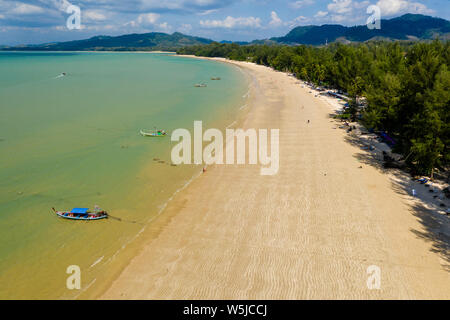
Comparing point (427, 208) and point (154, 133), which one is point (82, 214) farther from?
point (427, 208)

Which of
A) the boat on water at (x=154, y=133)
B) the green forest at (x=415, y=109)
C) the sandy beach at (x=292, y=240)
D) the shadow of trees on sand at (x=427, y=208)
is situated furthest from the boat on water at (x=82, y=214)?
the green forest at (x=415, y=109)

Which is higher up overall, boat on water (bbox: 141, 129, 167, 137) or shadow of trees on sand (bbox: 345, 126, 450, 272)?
boat on water (bbox: 141, 129, 167, 137)

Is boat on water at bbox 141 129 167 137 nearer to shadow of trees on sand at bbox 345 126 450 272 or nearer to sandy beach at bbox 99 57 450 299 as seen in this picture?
sandy beach at bbox 99 57 450 299

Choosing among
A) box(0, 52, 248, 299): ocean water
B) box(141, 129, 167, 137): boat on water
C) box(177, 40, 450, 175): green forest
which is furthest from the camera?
box(141, 129, 167, 137): boat on water

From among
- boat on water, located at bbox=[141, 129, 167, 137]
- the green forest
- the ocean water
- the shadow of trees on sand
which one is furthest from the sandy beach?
boat on water, located at bbox=[141, 129, 167, 137]

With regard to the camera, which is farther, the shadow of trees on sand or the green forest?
the green forest
